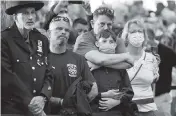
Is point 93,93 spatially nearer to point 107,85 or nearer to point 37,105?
point 107,85

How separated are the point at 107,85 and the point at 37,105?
758 millimetres

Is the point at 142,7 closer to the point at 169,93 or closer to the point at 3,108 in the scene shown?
the point at 169,93

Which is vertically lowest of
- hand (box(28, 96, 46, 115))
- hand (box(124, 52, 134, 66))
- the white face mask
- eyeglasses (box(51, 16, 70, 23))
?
hand (box(28, 96, 46, 115))

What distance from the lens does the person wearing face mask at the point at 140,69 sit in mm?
4266

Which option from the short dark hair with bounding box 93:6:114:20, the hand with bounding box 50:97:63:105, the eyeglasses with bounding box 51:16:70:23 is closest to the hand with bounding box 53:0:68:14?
the eyeglasses with bounding box 51:16:70:23

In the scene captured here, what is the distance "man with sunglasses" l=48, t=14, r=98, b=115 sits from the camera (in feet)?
12.2

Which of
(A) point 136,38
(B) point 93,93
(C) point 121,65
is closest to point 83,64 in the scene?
(B) point 93,93

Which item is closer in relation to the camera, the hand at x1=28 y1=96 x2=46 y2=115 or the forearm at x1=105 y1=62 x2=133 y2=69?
the hand at x1=28 y1=96 x2=46 y2=115

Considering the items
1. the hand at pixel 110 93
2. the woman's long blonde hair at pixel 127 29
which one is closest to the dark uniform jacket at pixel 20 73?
the hand at pixel 110 93

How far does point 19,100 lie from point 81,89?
57 cm

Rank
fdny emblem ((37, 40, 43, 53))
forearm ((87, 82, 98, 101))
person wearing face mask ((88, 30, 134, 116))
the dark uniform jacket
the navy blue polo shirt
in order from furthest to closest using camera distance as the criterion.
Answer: person wearing face mask ((88, 30, 134, 116))
forearm ((87, 82, 98, 101))
the navy blue polo shirt
fdny emblem ((37, 40, 43, 53))
the dark uniform jacket

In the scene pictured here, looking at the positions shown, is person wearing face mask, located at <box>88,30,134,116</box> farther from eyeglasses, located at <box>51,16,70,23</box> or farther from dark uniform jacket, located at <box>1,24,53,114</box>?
dark uniform jacket, located at <box>1,24,53,114</box>

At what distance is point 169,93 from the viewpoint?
16.2ft

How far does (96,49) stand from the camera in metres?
4.00
